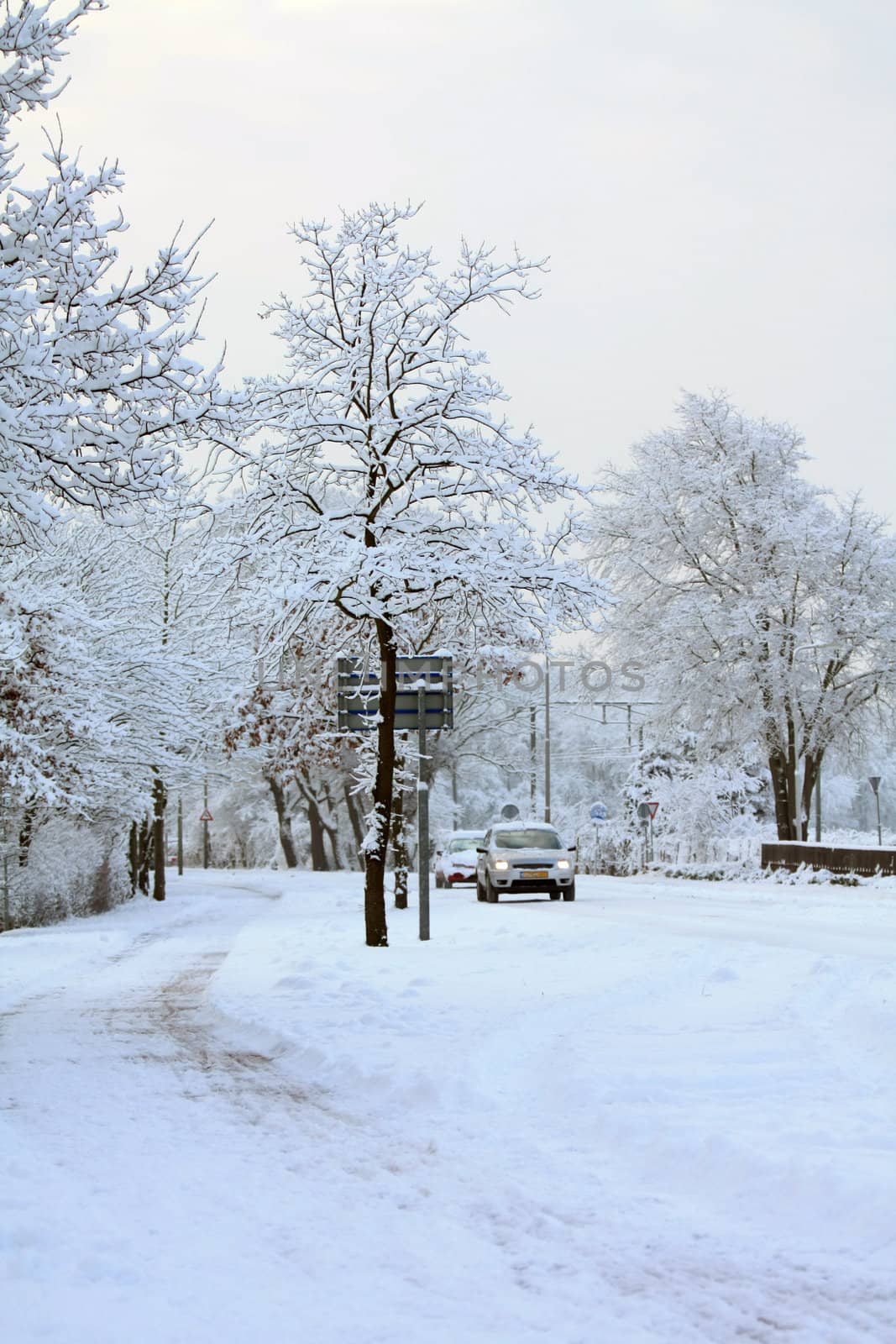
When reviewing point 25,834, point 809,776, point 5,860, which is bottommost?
point 5,860

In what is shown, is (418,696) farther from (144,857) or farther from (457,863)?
(144,857)

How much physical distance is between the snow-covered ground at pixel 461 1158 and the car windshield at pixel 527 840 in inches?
631

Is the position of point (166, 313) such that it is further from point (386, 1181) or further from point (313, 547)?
point (386, 1181)

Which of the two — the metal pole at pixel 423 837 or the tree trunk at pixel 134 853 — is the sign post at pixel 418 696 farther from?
the tree trunk at pixel 134 853

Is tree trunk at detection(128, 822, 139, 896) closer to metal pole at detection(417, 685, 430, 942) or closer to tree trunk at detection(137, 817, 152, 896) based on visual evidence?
tree trunk at detection(137, 817, 152, 896)

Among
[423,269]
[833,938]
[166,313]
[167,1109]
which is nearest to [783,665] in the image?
[833,938]

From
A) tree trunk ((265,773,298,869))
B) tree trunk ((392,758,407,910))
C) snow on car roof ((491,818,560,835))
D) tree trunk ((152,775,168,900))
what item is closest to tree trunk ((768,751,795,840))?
snow on car roof ((491,818,560,835))

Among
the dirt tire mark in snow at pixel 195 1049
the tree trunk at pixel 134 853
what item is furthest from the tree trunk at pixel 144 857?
the dirt tire mark in snow at pixel 195 1049

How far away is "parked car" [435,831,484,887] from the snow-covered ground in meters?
26.3

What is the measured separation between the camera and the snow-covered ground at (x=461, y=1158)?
416 cm

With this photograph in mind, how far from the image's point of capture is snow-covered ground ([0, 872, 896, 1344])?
4.16 metres

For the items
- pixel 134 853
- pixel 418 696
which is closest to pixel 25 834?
pixel 418 696

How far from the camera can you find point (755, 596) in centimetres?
3584

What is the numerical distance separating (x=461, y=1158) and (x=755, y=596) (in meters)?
31.2
